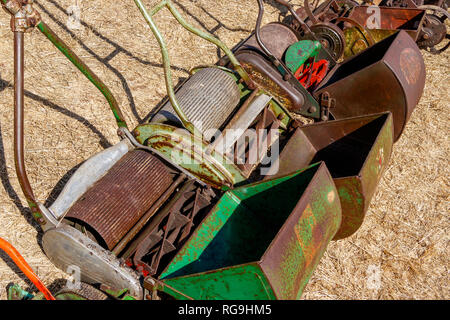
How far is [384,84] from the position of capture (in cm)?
415

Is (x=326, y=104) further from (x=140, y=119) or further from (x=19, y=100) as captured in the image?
(x=19, y=100)

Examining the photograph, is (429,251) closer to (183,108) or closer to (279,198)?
(279,198)

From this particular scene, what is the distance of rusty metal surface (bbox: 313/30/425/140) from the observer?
4129 millimetres

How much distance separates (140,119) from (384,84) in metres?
2.67

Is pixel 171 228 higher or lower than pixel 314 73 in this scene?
higher

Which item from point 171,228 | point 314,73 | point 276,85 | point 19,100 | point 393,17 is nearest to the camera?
point 19,100

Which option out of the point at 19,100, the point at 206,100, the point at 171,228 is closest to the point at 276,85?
the point at 206,100

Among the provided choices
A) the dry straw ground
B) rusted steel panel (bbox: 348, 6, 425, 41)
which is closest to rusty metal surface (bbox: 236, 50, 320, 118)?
the dry straw ground

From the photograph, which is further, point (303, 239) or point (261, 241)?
point (261, 241)

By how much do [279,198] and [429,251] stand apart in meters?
1.60

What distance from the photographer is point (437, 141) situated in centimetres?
496

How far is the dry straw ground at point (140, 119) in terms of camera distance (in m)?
3.71

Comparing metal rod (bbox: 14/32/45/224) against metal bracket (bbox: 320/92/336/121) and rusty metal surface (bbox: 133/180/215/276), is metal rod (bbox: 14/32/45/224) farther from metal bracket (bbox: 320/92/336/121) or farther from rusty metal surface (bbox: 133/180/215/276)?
metal bracket (bbox: 320/92/336/121)

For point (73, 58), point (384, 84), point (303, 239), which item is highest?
point (73, 58)
